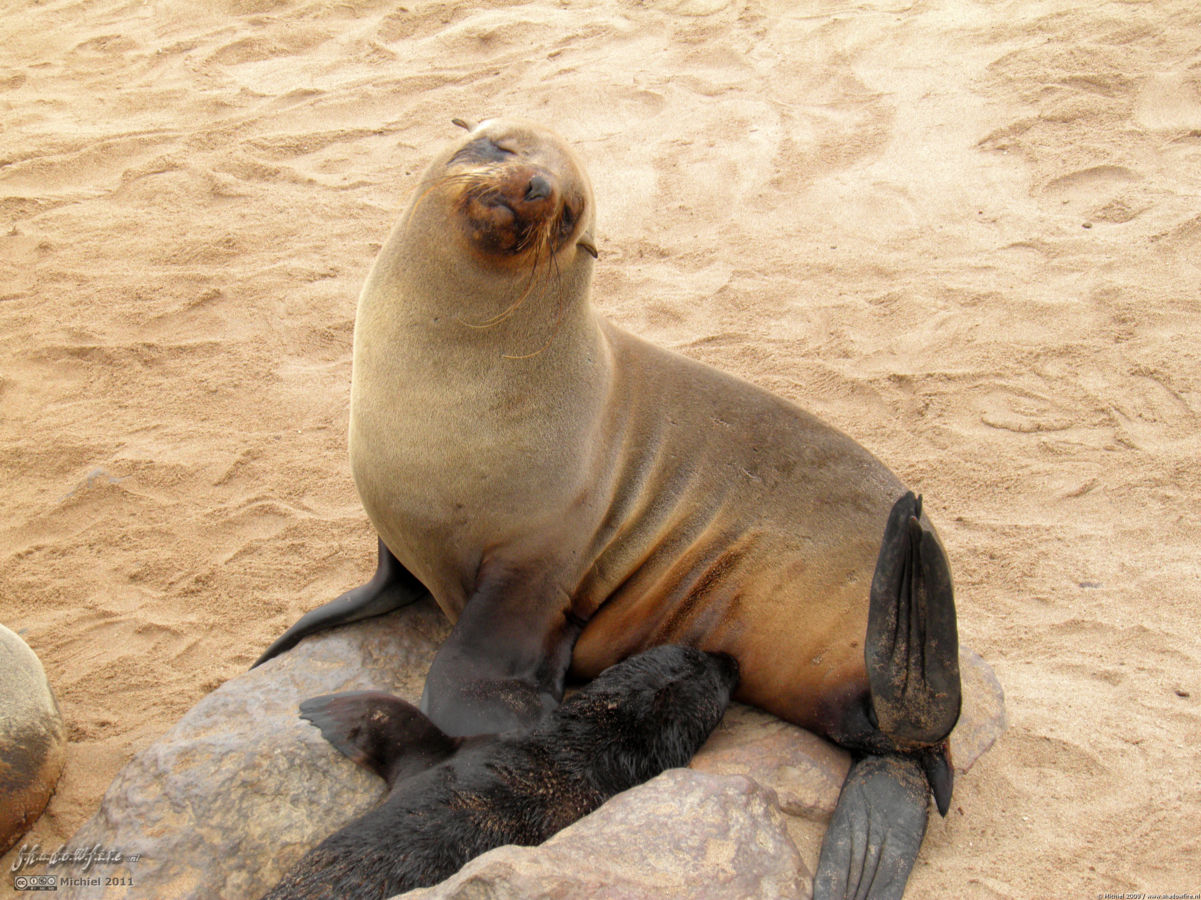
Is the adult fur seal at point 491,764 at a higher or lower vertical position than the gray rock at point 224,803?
higher

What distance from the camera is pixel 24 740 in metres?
3.22


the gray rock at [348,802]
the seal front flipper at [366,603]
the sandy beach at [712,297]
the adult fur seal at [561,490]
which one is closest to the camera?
the gray rock at [348,802]

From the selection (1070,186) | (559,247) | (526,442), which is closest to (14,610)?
(526,442)

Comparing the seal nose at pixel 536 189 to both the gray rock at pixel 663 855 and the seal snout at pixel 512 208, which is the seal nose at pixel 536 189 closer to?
the seal snout at pixel 512 208

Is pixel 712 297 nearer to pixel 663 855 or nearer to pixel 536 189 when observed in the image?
pixel 536 189

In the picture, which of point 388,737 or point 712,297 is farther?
point 712,297

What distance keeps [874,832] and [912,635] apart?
0.46 meters

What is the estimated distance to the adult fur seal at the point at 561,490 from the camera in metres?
2.95

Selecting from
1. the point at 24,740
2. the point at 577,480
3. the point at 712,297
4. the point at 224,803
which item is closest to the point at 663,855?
the point at 224,803

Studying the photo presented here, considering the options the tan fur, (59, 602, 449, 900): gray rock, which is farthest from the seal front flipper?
(59, 602, 449, 900): gray rock

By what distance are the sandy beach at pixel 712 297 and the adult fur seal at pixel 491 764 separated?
69 cm

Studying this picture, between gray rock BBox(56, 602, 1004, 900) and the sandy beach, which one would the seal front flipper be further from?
the sandy beach

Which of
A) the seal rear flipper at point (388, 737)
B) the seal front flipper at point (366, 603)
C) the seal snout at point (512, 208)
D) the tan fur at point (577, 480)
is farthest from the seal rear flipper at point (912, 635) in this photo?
the seal front flipper at point (366, 603)

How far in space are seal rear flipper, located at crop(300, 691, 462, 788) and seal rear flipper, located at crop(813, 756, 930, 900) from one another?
0.91 m
